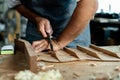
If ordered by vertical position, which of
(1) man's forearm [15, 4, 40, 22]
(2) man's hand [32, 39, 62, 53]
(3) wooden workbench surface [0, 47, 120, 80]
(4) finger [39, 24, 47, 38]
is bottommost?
(3) wooden workbench surface [0, 47, 120, 80]

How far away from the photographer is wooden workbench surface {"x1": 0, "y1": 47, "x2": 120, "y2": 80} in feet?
2.70

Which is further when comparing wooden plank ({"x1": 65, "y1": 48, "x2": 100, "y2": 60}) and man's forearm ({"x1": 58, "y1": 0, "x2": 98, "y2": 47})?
man's forearm ({"x1": 58, "y1": 0, "x2": 98, "y2": 47})

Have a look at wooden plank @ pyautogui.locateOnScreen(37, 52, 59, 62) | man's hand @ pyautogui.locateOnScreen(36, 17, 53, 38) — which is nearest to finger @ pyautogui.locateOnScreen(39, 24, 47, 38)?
man's hand @ pyautogui.locateOnScreen(36, 17, 53, 38)

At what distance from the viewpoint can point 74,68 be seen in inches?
36.2

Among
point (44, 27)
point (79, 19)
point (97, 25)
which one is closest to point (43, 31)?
point (44, 27)

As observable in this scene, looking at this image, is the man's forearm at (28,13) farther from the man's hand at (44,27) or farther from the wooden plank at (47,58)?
the wooden plank at (47,58)

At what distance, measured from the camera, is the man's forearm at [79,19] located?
1291 mm

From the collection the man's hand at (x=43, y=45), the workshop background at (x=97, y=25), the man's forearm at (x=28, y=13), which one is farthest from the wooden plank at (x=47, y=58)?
the workshop background at (x=97, y=25)

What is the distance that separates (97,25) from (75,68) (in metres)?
2.97

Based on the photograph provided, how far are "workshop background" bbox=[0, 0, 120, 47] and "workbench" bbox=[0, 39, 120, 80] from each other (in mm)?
2109

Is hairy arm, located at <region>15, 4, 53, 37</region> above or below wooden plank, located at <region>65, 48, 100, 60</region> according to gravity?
above

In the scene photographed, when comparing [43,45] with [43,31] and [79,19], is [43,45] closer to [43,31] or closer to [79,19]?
[43,31]

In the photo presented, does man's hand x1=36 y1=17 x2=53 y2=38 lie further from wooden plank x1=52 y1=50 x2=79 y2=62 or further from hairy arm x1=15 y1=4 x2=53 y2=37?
wooden plank x1=52 y1=50 x2=79 y2=62

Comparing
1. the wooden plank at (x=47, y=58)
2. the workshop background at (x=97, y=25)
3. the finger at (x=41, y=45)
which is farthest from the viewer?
the workshop background at (x=97, y=25)
